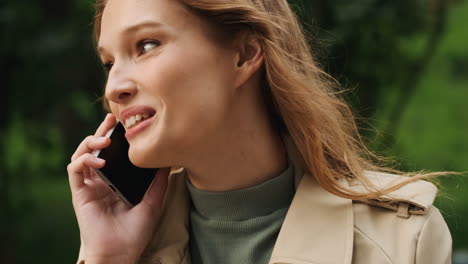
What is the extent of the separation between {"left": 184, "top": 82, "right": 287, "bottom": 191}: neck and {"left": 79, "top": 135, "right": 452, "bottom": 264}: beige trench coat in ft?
0.31

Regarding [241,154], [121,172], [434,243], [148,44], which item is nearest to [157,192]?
[121,172]

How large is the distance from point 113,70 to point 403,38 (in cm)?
293

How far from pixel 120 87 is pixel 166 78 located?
170 millimetres

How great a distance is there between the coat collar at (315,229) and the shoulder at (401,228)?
5cm

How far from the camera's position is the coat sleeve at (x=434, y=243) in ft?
7.76

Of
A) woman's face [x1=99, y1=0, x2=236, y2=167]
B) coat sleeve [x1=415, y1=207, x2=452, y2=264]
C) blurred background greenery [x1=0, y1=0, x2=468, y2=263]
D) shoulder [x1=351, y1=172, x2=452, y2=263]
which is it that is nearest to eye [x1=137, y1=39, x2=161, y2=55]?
woman's face [x1=99, y1=0, x2=236, y2=167]

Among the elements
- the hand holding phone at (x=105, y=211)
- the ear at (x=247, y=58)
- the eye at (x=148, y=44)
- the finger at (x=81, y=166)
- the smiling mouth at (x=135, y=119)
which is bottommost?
the hand holding phone at (x=105, y=211)

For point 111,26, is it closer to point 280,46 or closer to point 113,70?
point 113,70

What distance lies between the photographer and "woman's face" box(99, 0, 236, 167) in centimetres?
227

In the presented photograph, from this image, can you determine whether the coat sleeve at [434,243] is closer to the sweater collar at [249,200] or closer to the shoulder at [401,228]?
the shoulder at [401,228]

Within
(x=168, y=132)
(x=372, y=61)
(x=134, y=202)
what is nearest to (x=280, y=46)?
(x=168, y=132)

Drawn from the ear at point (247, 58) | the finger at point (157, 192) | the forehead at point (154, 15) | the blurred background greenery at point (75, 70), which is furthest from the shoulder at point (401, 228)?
the blurred background greenery at point (75, 70)

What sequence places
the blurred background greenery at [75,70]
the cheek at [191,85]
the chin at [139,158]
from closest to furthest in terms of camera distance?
the cheek at [191,85] < the chin at [139,158] < the blurred background greenery at [75,70]

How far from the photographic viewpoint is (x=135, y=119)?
2.35 metres
